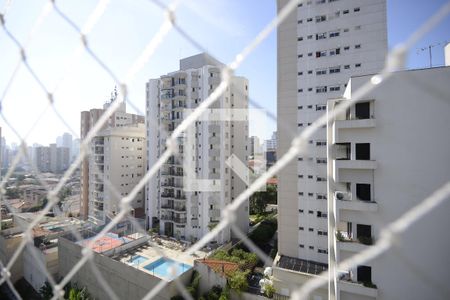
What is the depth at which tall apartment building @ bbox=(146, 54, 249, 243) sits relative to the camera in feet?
23.5

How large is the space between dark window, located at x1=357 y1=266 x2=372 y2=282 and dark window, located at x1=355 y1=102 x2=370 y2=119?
5.03ft

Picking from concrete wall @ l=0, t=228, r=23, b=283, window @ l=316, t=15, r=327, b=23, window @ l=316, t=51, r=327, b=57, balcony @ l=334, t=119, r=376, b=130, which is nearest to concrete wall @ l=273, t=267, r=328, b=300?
balcony @ l=334, t=119, r=376, b=130

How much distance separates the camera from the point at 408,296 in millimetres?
2312

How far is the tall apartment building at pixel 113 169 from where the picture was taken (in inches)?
350

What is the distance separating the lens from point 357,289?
8.09 feet

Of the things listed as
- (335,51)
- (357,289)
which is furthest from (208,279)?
(335,51)

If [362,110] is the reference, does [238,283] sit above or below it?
below

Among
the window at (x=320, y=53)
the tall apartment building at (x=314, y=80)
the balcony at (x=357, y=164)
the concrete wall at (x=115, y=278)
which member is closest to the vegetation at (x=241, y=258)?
the tall apartment building at (x=314, y=80)

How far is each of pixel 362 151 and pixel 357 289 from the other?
54.3 inches

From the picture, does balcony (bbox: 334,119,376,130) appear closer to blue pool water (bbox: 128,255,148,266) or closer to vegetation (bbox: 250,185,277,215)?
blue pool water (bbox: 128,255,148,266)

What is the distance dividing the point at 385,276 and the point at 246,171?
569 cm

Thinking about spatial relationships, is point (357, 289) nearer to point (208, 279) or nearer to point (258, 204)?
point (208, 279)

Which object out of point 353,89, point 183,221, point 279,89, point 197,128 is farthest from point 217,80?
point 353,89

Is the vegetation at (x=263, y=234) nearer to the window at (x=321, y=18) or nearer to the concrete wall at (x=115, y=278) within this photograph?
the concrete wall at (x=115, y=278)
